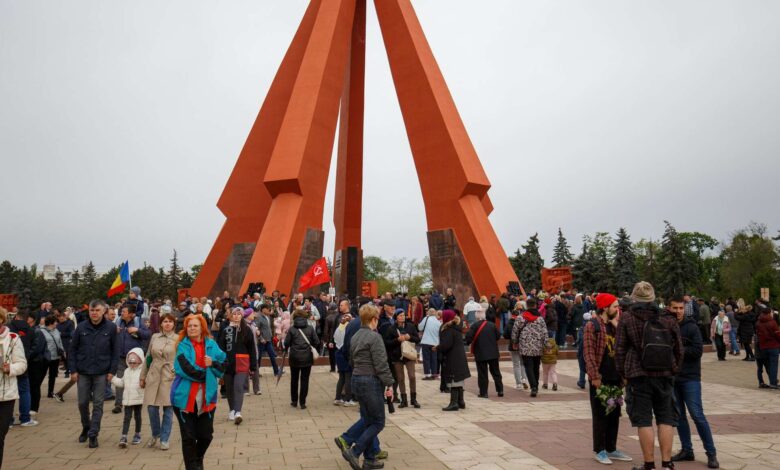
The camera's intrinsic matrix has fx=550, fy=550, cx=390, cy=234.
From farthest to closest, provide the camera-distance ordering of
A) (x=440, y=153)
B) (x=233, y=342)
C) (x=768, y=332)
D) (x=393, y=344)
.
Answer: (x=440, y=153) → (x=768, y=332) → (x=393, y=344) → (x=233, y=342)

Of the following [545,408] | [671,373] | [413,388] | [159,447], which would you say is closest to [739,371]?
[545,408]

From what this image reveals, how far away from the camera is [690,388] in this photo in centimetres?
485

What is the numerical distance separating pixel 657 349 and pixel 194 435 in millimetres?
3504

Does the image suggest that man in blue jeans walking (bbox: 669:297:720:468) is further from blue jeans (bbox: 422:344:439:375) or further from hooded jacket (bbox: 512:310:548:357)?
blue jeans (bbox: 422:344:439:375)

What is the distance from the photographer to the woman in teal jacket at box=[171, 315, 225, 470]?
4020 mm

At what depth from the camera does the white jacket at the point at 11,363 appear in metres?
4.34

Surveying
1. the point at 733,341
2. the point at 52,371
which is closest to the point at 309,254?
the point at 52,371

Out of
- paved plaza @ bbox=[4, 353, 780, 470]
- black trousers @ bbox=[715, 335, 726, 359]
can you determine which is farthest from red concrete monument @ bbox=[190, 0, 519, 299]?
paved plaza @ bbox=[4, 353, 780, 470]

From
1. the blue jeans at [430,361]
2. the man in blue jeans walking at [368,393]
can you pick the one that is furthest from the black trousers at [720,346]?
the man in blue jeans walking at [368,393]

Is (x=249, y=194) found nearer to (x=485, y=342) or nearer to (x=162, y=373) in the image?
(x=485, y=342)

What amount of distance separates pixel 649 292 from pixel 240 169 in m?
19.3

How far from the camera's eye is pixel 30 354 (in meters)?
7.71

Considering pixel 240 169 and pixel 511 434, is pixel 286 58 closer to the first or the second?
→ pixel 240 169

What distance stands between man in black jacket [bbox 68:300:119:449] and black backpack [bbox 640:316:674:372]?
519cm
